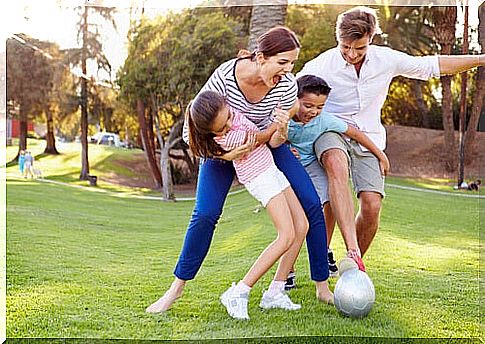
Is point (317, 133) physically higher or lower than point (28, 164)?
higher

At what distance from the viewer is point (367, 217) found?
2.91 meters

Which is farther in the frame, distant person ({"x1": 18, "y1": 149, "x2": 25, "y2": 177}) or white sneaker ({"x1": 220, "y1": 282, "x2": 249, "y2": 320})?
distant person ({"x1": 18, "y1": 149, "x2": 25, "y2": 177})

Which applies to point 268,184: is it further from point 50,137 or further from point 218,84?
point 50,137

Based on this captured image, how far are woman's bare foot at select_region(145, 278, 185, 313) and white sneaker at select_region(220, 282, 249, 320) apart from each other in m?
0.18

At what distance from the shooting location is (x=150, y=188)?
410 centimetres

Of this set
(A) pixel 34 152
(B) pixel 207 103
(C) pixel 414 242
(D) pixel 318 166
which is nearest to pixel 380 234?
(C) pixel 414 242

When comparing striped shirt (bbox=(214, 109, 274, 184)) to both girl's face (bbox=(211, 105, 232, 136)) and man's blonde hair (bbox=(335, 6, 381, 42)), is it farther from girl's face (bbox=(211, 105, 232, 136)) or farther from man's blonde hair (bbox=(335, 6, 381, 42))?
man's blonde hair (bbox=(335, 6, 381, 42))

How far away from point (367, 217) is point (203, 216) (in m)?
0.73

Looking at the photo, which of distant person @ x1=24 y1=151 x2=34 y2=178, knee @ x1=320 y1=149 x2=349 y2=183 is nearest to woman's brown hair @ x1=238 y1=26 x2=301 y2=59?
knee @ x1=320 y1=149 x2=349 y2=183


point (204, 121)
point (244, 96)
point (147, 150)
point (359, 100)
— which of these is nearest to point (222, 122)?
point (204, 121)

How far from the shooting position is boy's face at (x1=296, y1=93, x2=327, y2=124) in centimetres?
272

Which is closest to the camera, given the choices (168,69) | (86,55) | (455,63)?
(455,63)

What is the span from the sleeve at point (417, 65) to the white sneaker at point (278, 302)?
988 mm

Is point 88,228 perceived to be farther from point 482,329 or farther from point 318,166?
point 482,329
